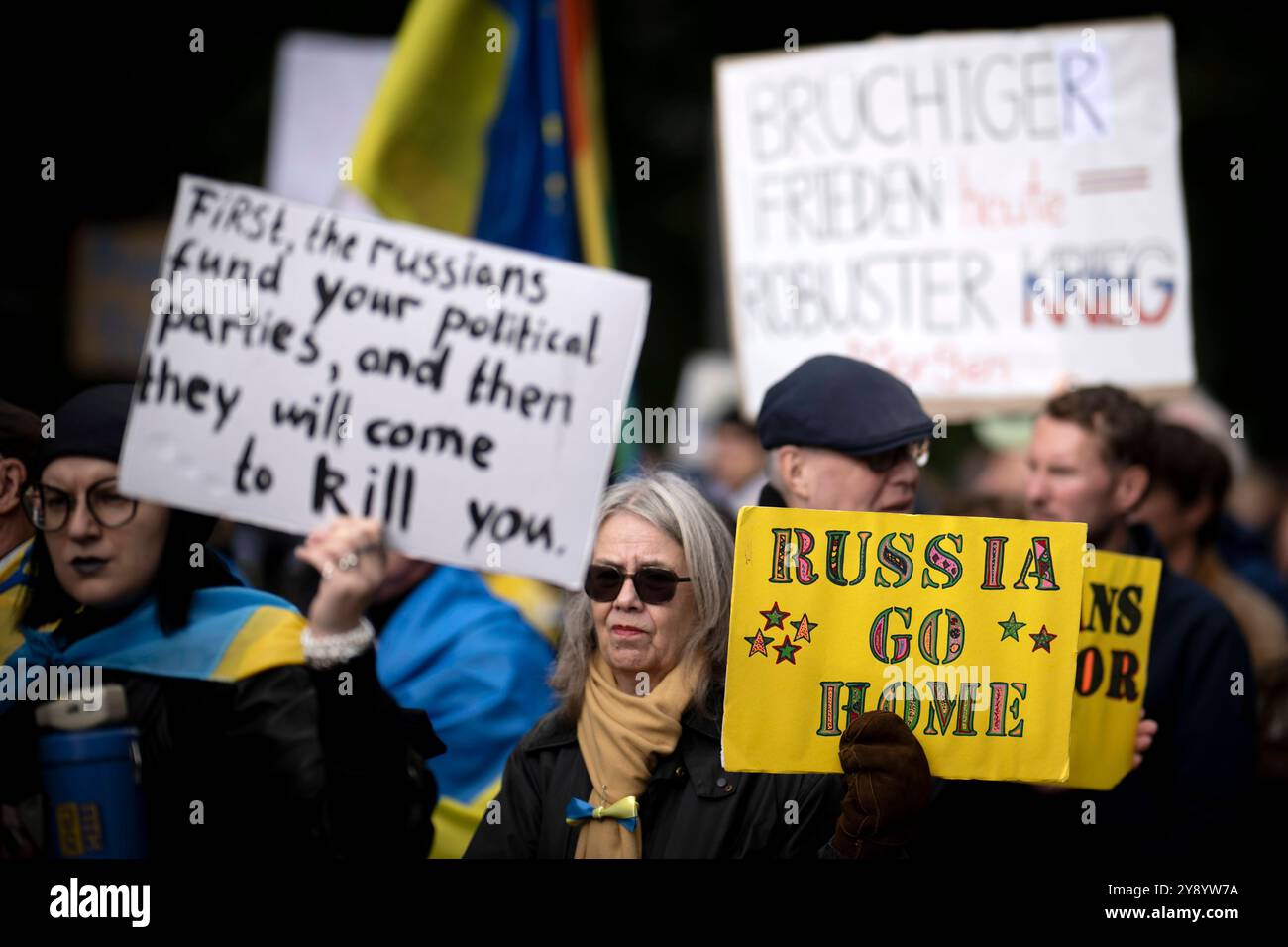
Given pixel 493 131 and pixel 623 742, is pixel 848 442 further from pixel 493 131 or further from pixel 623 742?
pixel 493 131

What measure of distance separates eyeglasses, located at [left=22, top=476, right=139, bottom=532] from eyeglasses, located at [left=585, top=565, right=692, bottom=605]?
893mm

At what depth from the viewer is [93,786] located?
9.16 feet

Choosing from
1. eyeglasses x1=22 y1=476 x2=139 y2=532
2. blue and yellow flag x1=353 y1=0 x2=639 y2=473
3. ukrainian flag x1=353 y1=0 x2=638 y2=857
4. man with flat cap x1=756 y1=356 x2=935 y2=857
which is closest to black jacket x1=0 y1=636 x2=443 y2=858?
eyeglasses x1=22 y1=476 x2=139 y2=532

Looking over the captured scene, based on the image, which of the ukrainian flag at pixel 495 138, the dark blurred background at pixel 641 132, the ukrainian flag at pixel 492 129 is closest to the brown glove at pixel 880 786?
the ukrainian flag at pixel 495 138

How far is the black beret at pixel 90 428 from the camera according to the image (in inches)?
115

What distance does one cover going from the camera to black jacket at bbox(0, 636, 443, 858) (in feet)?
9.25

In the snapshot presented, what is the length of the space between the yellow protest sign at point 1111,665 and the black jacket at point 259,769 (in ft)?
4.84

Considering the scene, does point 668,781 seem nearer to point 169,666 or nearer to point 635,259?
point 169,666

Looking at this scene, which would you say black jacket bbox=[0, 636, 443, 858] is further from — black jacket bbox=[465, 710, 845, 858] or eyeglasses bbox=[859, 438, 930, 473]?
eyeglasses bbox=[859, 438, 930, 473]

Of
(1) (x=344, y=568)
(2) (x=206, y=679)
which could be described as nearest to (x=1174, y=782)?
(1) (x=344, y=568)

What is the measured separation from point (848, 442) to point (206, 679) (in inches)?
55.8

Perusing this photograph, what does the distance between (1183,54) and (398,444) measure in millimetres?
14174

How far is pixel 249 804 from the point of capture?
2.87 m

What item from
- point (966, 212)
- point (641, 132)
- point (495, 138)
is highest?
point (641, 132)
